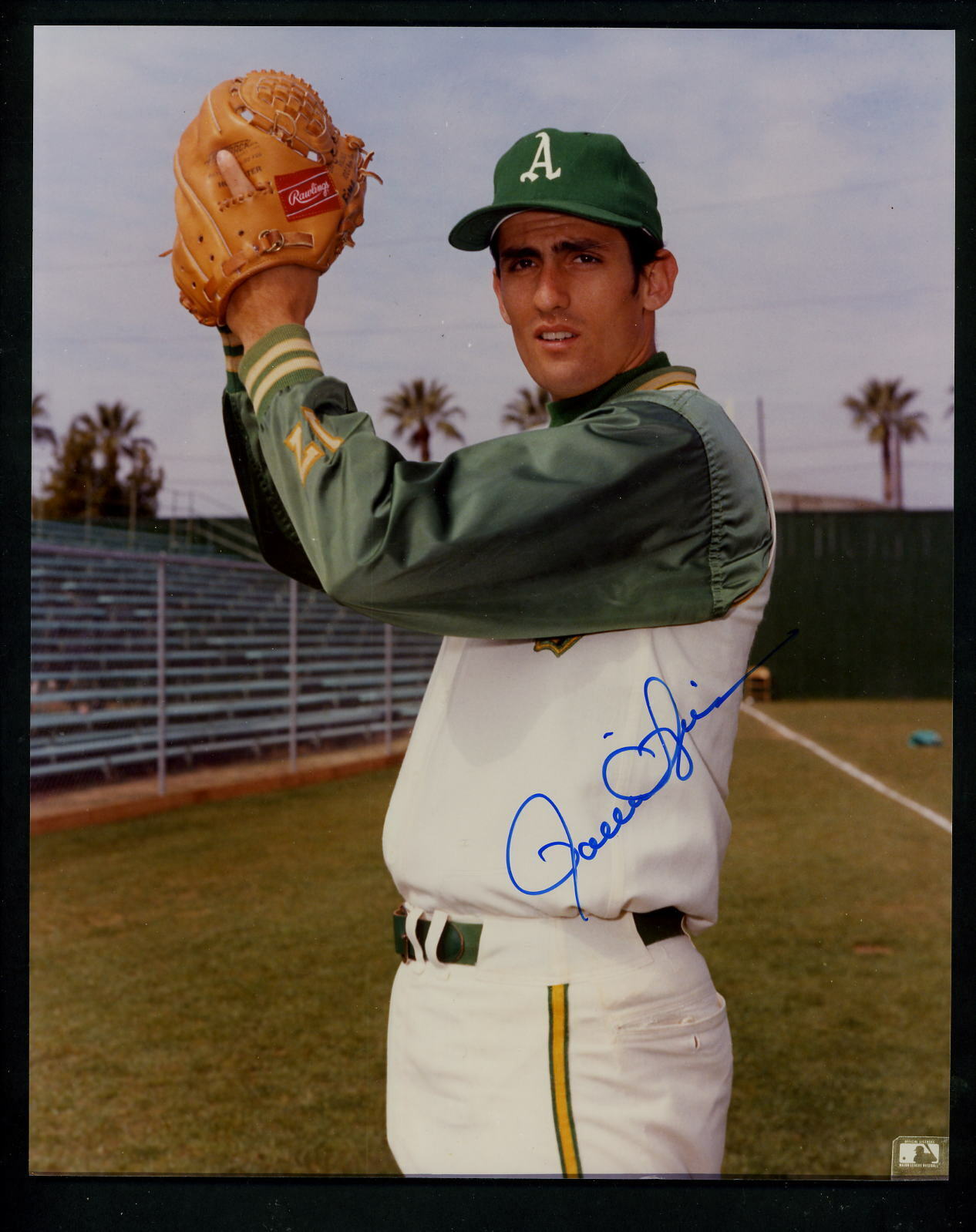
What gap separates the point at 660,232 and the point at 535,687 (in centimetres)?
58

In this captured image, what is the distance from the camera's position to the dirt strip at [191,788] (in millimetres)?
6867

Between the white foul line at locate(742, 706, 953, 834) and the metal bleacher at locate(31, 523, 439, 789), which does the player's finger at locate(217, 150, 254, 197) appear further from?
the white foul line at locate(742, 706, 953, 834)

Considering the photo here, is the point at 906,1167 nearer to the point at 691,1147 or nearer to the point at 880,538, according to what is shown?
the point at 691,1147

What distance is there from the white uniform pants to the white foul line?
5.06 meters

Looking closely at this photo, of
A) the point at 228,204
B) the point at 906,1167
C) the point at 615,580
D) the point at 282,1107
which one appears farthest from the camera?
the point at 282,1107

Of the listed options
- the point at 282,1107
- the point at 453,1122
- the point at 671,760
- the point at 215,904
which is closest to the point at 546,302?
the point at 671,760

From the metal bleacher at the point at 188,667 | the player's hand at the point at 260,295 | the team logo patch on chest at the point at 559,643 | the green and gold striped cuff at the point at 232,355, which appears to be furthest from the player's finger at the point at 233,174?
the metal bleacher at the point at 188,667

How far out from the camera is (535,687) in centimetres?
138

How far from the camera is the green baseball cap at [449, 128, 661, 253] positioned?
1367mm

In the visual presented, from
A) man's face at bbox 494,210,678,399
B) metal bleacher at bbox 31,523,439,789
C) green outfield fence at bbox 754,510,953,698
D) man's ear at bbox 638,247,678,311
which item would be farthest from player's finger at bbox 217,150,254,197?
green outfield fence at bbox 754,510,953,698

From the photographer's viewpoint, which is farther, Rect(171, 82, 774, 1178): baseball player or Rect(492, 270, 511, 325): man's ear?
Rect(492, 270, 511, 325): man's ear

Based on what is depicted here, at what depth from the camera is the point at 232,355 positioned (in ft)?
5.05
